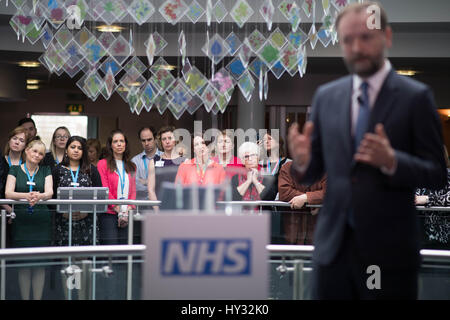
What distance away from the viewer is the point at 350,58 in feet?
7.80

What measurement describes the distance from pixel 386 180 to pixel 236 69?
28.1ft

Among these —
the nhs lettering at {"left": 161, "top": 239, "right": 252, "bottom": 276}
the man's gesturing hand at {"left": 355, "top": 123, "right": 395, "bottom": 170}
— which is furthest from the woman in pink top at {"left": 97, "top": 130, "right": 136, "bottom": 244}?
the man's gesturing hand at {"left": 355, "top": 123, "right": 395, "bottom": 170}

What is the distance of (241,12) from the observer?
9805 mm

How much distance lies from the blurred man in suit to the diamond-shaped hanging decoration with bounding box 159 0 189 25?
7.82 metres

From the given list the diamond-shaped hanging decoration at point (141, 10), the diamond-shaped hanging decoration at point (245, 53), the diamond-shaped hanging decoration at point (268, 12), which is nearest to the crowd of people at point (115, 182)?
the diamond-shaped hanging decoration at point (268, 12)

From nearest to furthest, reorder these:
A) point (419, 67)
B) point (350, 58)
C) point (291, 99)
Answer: point (350, 58) → point (419, 67) → point (291, 99)

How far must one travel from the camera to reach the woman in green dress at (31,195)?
611 cm

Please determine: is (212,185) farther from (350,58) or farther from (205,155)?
(205,155)

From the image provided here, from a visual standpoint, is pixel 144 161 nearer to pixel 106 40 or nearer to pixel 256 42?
pixel 106 40

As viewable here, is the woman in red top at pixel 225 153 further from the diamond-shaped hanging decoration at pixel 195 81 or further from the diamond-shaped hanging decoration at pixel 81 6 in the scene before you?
the diamond-shaped hanging decoration at pixel 81 6

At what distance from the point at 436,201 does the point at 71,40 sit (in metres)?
5.86

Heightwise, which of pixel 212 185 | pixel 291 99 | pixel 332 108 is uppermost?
pixel 291 99

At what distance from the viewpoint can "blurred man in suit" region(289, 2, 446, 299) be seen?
7.78 feet

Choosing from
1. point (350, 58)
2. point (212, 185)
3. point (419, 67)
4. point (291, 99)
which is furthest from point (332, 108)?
point (291, 99)
